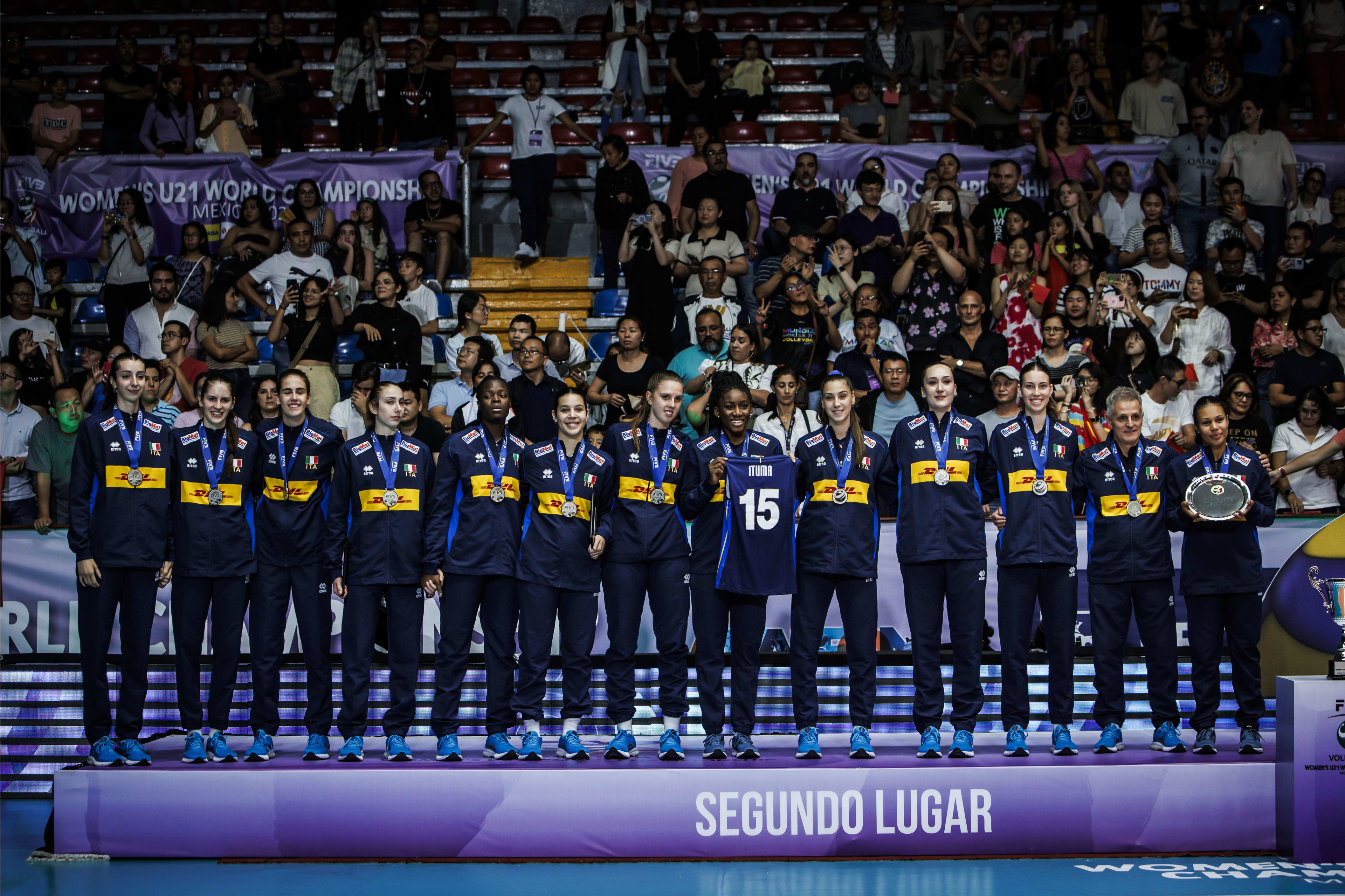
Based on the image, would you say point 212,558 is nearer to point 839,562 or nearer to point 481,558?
point 481,558

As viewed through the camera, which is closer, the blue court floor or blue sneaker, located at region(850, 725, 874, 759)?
the blue court floor

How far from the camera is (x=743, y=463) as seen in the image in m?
6.90

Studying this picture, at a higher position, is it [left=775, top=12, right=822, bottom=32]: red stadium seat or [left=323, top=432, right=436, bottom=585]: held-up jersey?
[left=775, top=12, right=822, bottom=32]: red stadium seat

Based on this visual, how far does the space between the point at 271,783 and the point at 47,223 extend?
9204 mm

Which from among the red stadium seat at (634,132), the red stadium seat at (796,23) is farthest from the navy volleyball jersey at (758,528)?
the red stadium seat at (796,23)

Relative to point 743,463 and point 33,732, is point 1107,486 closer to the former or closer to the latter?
point 743,463

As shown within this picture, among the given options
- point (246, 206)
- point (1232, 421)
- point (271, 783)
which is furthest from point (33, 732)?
point (1232, 421)

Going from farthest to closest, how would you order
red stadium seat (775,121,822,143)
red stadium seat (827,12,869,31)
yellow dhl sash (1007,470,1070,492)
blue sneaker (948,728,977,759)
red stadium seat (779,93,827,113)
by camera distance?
red stadium seat (827,12,869,31) < red stadium seat (779,93,827,113) < red stadium seat (775,121,822,143) < yellow dhl sash (1007,470,1070,492) < blue sneaker (948,728,977,759)

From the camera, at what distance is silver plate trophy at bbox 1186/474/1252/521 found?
22.2 ft

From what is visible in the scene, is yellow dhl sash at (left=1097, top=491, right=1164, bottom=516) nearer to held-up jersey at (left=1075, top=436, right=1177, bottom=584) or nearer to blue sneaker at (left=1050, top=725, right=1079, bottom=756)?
held-up jersey at (left=1075, top=436, right=1177, bottom=584)

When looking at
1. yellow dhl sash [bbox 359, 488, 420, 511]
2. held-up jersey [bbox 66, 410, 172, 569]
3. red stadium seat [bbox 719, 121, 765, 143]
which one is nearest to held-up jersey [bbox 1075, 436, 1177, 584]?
yellow dhl sash [bbox 359, 488, 420, 511]

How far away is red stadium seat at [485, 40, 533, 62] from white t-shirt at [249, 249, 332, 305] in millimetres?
5799

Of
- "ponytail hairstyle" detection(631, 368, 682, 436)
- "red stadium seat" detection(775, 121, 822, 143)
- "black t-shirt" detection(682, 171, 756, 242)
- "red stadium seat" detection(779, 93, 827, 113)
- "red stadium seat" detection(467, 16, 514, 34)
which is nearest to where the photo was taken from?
"ponytail hairstyle" detection(631, 368, 682, 436)

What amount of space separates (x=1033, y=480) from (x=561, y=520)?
2.64 m
